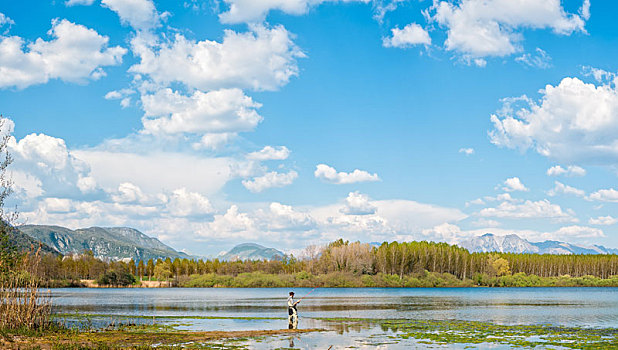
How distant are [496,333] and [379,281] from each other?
403 ft

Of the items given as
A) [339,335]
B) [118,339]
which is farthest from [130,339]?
[339,335]

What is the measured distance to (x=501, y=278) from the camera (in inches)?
6939

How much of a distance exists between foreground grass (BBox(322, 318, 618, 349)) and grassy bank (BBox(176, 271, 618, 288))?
11213cm

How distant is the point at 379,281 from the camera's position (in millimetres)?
158125

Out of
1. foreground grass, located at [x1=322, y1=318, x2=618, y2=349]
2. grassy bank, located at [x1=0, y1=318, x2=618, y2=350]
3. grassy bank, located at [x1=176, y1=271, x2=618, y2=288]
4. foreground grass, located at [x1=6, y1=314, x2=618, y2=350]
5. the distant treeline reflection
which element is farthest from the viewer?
the distant treeline reflection

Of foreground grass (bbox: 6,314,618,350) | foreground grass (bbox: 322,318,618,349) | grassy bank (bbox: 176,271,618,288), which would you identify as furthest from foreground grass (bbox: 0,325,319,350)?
grassy bank (bbox: 176,271,618,288)

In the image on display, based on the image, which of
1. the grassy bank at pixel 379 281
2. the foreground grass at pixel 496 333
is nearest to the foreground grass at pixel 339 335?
the foreground grass at pixel 496 333

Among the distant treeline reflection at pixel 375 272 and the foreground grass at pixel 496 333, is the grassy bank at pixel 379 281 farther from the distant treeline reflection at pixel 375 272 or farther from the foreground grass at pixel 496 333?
the foreground grass at pixel 496 333

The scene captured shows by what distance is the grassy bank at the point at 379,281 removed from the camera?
157375 millimetres

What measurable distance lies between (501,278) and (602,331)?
474ft

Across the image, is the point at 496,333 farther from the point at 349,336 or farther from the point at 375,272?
the point at 375,272

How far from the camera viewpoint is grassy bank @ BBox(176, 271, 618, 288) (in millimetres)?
157375

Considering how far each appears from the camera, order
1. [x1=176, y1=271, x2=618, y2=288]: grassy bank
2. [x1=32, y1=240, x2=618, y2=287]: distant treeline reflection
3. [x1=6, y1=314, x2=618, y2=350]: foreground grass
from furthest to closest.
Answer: [x1=32, y1=240, x2=618, y2=287]: distant treeline reflection → [x1=176, y1=271, x2=618, y2=288]: grassy bank → [x1=6, y1=314, x2=618, y2=350]: foreground grass

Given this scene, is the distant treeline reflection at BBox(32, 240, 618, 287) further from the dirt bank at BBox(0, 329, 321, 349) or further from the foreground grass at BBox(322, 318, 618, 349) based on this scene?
the dirt bank at BBox(0, 329, 321, 349)
